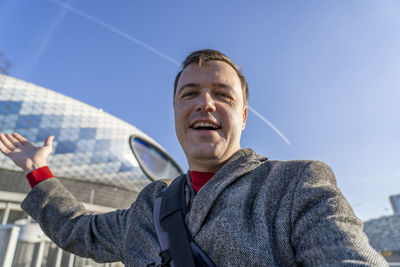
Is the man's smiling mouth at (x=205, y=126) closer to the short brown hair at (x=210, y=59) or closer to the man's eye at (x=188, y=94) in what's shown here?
the man's eye at (x=188, y=94)

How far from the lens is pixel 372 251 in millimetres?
777

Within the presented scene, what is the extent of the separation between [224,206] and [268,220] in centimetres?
21

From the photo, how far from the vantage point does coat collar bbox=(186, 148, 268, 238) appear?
3.90 feet

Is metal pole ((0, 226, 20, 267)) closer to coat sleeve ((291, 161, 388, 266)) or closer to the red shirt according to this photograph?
the red shirt

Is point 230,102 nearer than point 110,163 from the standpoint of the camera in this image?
Yes

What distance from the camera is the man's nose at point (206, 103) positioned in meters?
1.35

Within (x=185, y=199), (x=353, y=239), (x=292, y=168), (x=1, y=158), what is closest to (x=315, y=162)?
(x=292, y=168)

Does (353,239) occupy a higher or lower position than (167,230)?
higher

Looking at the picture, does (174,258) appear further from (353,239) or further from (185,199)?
(353,239)

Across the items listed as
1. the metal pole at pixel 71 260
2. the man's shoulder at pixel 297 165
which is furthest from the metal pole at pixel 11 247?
the man's shoulder at pixel 297 165

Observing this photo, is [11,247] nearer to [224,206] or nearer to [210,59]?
[224,206]

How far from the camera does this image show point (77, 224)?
1.77m

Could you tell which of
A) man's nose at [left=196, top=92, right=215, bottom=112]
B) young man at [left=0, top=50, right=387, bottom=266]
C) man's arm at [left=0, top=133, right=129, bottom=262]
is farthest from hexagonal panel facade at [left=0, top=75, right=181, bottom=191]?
man's nose at [left=196, top=92, right=215, bottom=112]

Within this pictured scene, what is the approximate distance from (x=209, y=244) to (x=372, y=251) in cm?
60
